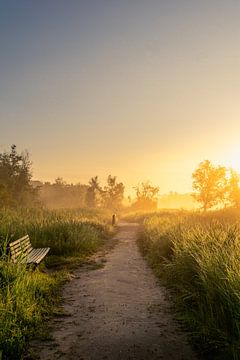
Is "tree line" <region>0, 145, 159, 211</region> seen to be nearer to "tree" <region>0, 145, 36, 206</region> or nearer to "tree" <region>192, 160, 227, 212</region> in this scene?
"tree" <region>0, 145, 36, 206</region>

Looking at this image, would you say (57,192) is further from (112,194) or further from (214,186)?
(214,186)

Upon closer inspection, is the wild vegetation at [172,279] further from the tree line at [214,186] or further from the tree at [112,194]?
the tree at [112,194]

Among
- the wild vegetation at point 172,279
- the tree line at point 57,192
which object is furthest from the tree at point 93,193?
the wild vegetation at point 172,279

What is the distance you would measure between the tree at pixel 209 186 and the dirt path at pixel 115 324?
47.8 m

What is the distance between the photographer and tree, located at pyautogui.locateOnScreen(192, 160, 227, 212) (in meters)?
55.7

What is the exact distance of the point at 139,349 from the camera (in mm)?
5043

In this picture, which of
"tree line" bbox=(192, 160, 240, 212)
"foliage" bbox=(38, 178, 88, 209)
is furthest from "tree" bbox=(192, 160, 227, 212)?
"foliage" bbox=(38, 178, 88, 209)

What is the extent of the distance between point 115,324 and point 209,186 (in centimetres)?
5254

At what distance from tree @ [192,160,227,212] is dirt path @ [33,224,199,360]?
47.8 meters

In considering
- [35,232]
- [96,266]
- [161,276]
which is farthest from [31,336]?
[35,232]

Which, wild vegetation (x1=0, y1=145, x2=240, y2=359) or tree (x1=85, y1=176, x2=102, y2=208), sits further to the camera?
tree (x1=85, y1=176, x2=102, y2=208)

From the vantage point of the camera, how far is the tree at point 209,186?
55688 mm

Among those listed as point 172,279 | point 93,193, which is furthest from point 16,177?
point 172,279

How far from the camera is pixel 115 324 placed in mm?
6070
